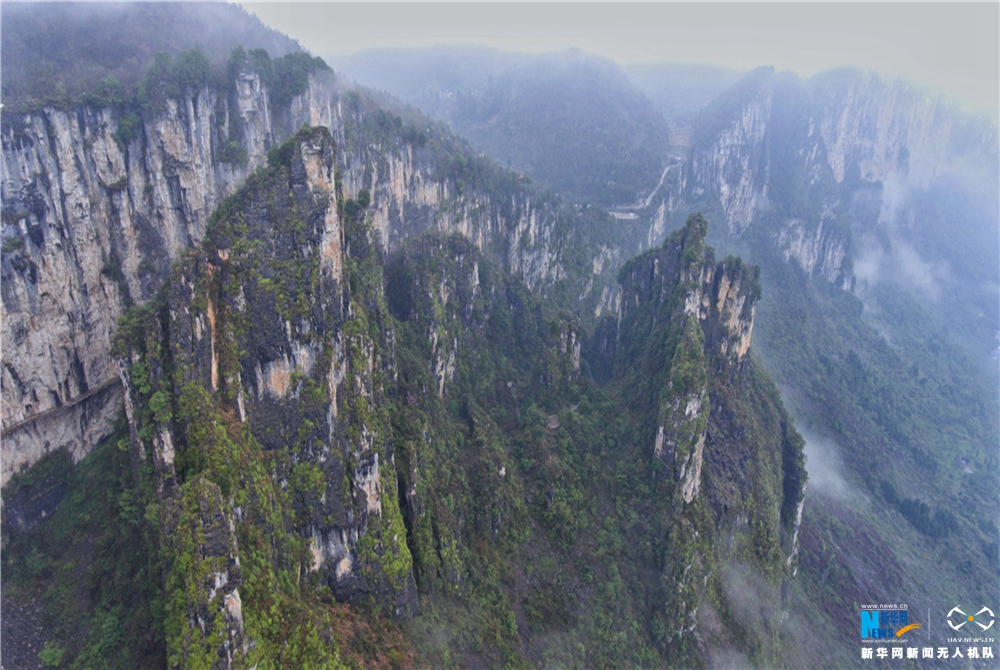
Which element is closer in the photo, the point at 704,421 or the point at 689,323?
the point at 704,421

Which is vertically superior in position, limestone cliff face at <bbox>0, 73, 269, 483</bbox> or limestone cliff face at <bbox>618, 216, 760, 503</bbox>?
limestone cliff face at <bbox>0, 73, 269, 483</bbox>

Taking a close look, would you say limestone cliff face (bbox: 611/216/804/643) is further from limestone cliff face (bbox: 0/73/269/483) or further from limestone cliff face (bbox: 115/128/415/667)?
limestone cliff face (bbox: 0/73/269/483)

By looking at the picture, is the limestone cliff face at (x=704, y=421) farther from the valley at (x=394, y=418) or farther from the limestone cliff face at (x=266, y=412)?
the limestone cliff face at (x=266, y=412)

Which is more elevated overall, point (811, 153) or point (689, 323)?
point (811, 153)

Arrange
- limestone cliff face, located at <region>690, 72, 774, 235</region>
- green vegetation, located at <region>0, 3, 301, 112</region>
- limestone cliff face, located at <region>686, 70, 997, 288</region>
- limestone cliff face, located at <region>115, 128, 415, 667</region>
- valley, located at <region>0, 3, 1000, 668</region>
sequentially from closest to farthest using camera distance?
limestone cliff face, located at <region>115, 128, 415, 667</region>
valley, located at <region>0, 3, 1000, 668</region>
green vegetation, located at <region>0, 3, 301, 112</region>
limestone cliff face, located at <region>686, 70, 997, 288</region>
limestone cliff face, located at <region>690, 72, 774, 235</region>

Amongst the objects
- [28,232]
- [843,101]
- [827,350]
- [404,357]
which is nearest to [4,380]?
[28,232]

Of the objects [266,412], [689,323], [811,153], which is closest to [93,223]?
[266,412]

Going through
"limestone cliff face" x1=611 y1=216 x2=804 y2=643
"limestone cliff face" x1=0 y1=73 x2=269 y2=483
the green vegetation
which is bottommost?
"limestone cliff face" x1=611 y1=216 x2=804 y2=643

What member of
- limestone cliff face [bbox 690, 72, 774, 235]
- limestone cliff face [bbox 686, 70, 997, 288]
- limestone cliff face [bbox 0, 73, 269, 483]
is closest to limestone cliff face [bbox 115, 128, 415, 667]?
limestone cliff face [bbox 0, 73, 269, 483]

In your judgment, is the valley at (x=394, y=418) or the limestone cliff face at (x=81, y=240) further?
the limestone cliff face at (x=81, y=240)

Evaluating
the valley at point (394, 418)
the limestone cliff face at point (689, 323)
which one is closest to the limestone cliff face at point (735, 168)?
the valley at point (394, 418)

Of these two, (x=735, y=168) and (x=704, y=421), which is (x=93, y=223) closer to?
(x=704, y=421)
